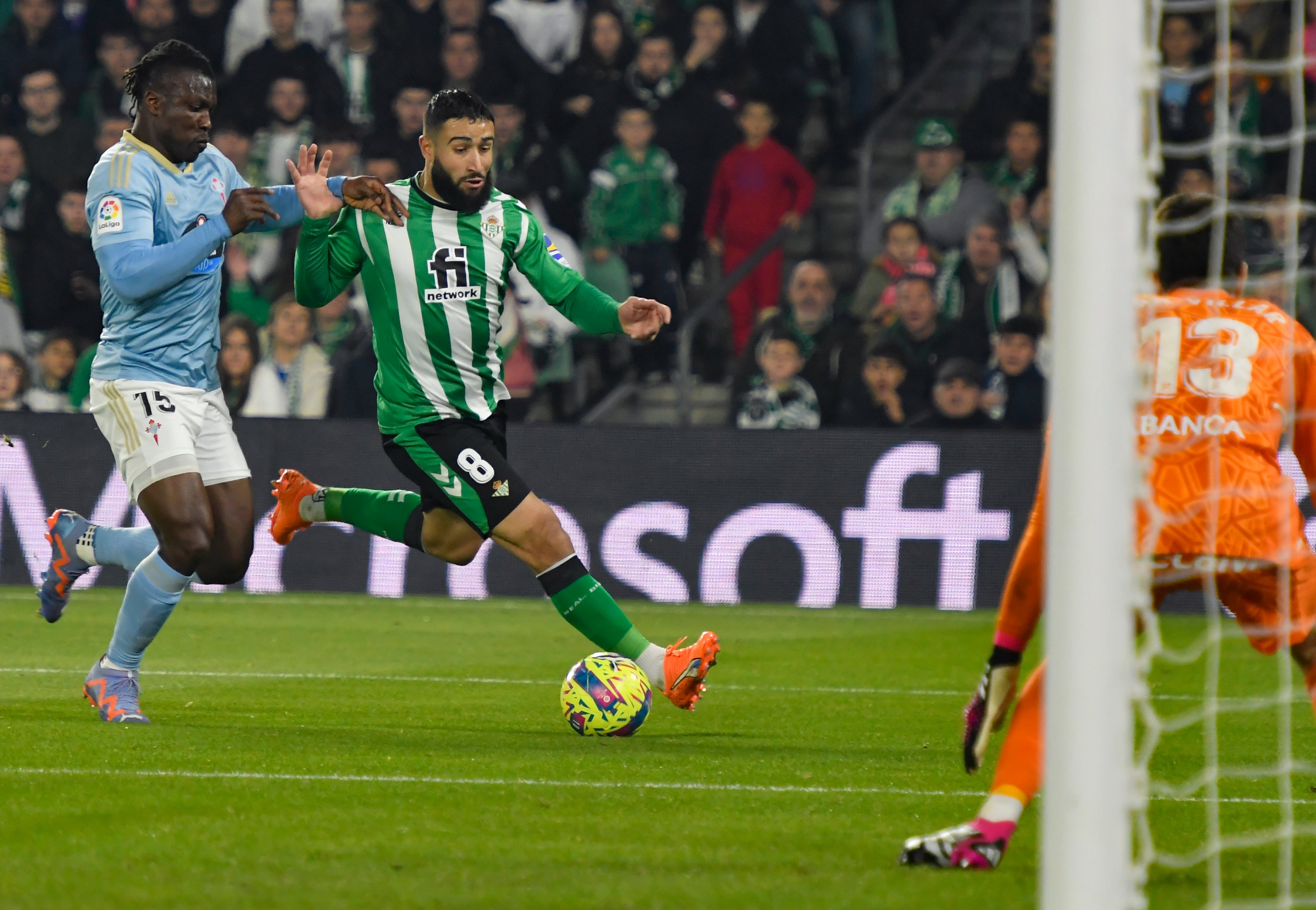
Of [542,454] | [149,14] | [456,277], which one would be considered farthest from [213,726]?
[149,14]

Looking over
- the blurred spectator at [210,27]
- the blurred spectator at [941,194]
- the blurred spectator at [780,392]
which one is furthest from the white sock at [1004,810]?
the blurred spectator at [210,27]

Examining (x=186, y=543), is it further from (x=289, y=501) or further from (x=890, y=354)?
(x=890, y=354)

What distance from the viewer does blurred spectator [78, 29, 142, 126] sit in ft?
45.1

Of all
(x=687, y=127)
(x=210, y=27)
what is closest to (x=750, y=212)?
(x=687, y=127)

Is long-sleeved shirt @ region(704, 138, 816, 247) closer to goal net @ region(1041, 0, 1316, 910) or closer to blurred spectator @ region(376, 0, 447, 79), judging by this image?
blurred spectator @ region(376, 0, 447, 79)

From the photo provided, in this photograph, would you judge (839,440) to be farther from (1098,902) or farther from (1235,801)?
(1098,902)

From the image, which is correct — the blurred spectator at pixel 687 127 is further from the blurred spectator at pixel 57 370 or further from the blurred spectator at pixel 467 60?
the blurred spectator at pixel 57 370

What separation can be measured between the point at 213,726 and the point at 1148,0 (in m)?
3.77

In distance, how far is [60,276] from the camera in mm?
12875

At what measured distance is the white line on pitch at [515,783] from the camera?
4742 mm

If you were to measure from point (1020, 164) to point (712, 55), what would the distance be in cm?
242

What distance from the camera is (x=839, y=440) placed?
34.5 feet

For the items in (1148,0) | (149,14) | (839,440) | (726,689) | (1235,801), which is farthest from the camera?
(149,14)

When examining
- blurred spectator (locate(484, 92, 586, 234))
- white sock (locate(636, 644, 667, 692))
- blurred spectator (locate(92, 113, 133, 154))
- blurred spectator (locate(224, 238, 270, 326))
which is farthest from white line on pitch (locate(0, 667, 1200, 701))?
blurred spectator (locate(92, 113, 133, 154))
